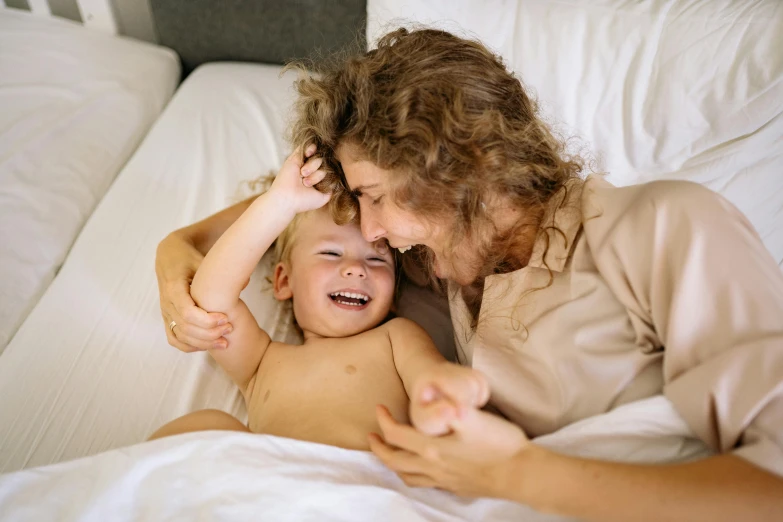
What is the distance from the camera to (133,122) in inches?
69.5

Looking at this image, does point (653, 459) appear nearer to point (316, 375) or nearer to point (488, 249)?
point (488, 249)

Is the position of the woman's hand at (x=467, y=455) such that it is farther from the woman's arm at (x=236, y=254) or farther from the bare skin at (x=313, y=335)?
the woman's arm at (x=236, y=254)

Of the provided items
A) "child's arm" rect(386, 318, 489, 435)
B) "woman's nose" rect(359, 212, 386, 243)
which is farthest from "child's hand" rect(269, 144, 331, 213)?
"child's arm" rect(386, 318, 489, 435)

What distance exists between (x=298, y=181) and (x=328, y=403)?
402 mm

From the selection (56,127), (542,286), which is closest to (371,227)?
(542,286)

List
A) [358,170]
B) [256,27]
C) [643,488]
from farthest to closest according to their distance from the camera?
[256,27], [358,170], [643,488]

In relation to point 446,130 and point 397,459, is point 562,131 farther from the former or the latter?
point 397,459

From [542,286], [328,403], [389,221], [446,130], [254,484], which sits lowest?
[328,403]

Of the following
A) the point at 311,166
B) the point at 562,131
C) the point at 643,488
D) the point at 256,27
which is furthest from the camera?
the point at 256,27

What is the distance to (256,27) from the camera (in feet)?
6.08

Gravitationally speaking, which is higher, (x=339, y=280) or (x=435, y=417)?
(x=435, y=417)

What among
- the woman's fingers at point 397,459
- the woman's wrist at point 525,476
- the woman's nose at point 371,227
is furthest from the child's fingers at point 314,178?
the woman's wrist at point 525,476

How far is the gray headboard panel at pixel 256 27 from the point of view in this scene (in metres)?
1.76

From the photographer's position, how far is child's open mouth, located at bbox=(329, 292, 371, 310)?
1186 mm
